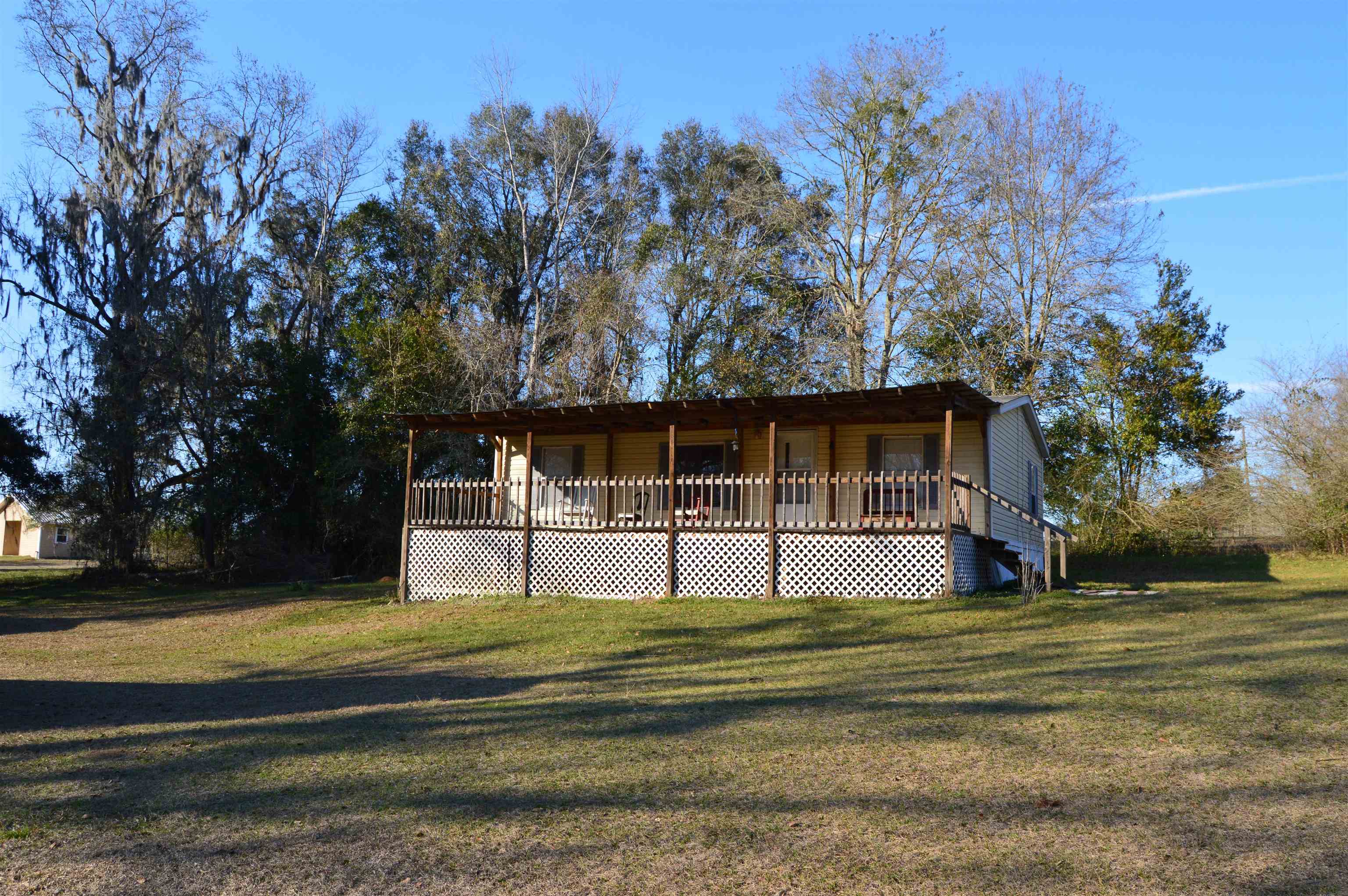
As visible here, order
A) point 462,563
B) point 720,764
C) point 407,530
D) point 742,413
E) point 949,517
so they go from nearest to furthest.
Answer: point 720,764
point 949,517
point 742,413
point 462,563
point 407,530

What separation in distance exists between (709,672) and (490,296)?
85.7 feet

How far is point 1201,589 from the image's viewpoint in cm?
1716

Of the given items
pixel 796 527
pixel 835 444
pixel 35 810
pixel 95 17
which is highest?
pixel 95 17

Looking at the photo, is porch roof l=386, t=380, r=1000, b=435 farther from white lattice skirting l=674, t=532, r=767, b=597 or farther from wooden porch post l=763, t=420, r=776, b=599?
white lattice skirting l=674, t=532, r=767, b=597

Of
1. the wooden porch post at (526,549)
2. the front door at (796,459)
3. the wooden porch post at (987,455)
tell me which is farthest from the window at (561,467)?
the wooden porch post at (987,455)

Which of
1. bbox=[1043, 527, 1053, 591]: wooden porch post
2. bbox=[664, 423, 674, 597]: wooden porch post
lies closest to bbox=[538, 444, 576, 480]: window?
bbox=[664, 423, 674, 597]: wooden porch post

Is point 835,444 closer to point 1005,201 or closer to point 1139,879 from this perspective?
point 1005,201

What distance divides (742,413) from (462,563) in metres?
5.97

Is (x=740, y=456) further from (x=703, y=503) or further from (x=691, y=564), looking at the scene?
(x=691, y=564)

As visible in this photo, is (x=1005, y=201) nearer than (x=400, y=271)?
Yes

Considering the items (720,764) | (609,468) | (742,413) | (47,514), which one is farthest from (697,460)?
(47,514)

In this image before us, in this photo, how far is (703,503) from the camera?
1911cm

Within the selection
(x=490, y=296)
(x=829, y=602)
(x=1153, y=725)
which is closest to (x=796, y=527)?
(x=829, y=602)

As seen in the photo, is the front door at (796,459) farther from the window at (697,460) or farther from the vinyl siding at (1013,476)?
the vinyl siding at (1013,476)
